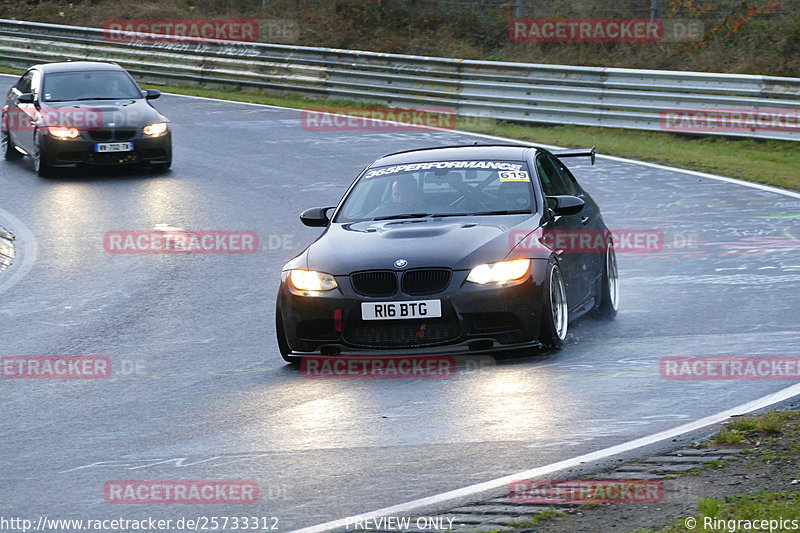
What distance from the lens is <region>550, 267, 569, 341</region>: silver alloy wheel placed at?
9.17 m

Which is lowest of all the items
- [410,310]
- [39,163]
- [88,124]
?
[39,163]

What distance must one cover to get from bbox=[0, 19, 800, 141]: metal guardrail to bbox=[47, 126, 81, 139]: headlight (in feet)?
27.5

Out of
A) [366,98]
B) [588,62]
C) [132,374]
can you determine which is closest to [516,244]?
[132,374]

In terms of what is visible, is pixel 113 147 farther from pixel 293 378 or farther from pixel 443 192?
pixel 293 378

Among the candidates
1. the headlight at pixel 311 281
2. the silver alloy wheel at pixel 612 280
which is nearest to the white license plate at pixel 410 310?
the headlight at pixel 311 281

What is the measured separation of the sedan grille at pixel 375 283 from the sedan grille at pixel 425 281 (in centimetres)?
9

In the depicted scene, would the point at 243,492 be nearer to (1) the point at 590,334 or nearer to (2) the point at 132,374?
(2) the point at 132,374

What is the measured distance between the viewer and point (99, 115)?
1980cm

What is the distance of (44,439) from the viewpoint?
24.6 ft

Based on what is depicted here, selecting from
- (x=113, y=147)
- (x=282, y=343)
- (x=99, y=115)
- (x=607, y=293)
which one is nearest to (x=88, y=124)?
(x=99, y=115)

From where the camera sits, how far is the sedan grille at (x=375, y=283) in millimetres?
8836

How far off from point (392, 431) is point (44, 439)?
2.02 metres

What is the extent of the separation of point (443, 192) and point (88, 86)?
485 inches

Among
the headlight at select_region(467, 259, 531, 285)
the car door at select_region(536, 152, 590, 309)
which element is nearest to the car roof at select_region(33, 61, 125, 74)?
the car door at select_region(536, 152, 590, 309)
